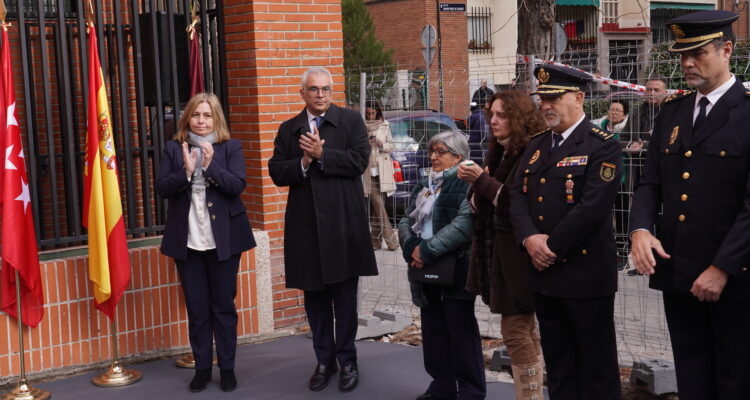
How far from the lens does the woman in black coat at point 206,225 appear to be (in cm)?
586

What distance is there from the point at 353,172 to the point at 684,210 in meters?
2.43

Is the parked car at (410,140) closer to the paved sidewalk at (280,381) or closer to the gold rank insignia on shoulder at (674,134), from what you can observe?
the paved sidewalk at (280,381)

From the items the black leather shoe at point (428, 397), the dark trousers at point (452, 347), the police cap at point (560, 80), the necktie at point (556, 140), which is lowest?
the black leather shoe at point (428, 397)

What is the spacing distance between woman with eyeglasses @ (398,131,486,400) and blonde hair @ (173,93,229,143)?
1362 mm

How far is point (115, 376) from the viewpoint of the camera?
20.4 ft

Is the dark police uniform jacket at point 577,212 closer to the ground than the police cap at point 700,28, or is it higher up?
closer to the ground

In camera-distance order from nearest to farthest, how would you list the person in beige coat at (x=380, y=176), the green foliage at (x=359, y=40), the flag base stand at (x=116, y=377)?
1. the flag base stand at (x=116, y=377)
2. the person in beige coat at (x=380, y=176)
3. the green foliage at (x=359, y=40)

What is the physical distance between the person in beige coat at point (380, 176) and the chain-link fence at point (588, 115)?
0.34 ft

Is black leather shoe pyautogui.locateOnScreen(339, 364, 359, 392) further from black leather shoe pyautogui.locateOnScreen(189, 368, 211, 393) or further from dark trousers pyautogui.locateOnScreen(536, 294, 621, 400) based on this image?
dark trousers pyautogui.locateOnScreen(536, 294, 621, 400)

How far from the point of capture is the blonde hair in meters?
5.95

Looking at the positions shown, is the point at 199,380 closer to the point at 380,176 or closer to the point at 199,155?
the point at 199,155

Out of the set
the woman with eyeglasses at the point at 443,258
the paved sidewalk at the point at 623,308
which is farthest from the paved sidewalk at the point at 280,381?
the paved sidewalk at the point at 623,308

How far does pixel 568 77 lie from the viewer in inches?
177

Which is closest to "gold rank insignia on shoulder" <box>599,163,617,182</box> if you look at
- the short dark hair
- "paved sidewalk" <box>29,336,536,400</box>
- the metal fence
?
the short dark hair
